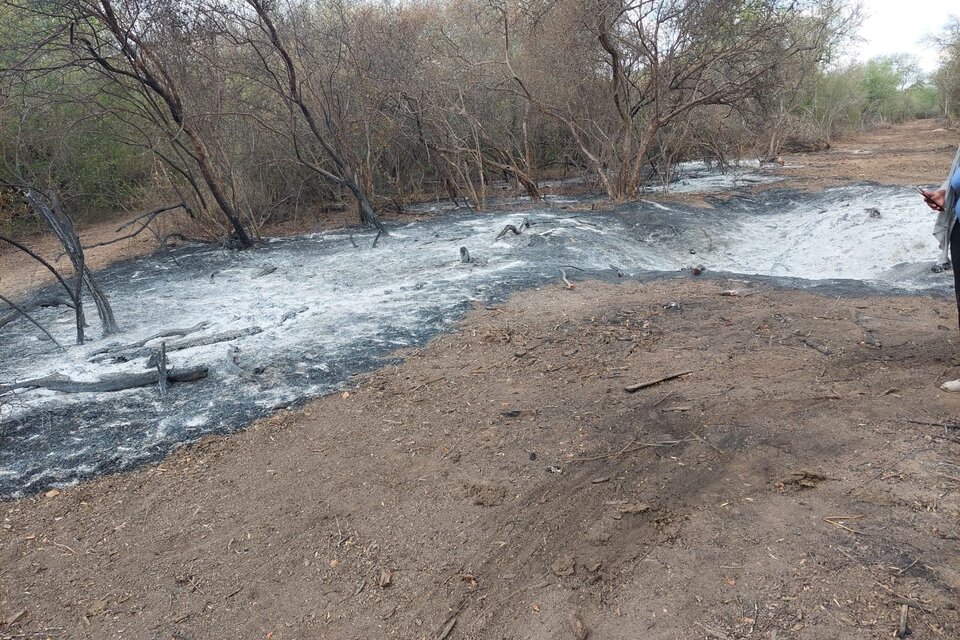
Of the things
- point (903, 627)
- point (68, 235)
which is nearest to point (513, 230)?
point (68, 235)

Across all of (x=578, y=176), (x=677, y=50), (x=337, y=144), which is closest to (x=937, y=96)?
(x=578, y=176)

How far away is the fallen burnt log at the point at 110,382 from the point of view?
166 inches

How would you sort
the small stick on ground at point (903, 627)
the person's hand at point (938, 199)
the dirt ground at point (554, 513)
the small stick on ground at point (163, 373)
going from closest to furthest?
the small stick on ground at point (903, 627) → the dirt ground at point (554, 513) → the person's hand at point (938, 199) → the small stick on ground at point (163, 373)

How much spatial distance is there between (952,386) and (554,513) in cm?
228

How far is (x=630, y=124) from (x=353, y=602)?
1123cm

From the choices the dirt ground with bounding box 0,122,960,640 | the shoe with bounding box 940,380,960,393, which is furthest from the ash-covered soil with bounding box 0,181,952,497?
the shoe with bounding box 940,380,960,393

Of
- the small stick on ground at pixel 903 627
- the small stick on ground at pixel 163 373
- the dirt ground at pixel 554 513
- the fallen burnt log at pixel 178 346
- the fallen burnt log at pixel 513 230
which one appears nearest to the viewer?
the small stick on ground at pixel 903 627

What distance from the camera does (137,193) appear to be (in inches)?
553

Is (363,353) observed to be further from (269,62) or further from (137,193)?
(137,193)

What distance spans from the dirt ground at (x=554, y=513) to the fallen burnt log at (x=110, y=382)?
99cm

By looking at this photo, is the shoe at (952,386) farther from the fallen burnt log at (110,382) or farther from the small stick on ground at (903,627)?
the fallen burnt log at (110,382)

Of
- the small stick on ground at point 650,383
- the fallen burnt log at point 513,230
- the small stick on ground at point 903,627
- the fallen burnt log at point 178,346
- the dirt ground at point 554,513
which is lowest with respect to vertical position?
the small stick on ground at point 903,627

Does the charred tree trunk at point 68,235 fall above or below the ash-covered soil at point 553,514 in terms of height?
above

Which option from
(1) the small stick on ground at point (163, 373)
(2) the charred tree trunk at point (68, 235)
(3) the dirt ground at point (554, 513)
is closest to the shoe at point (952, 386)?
(3) the dirt ground at point (554, 513)
